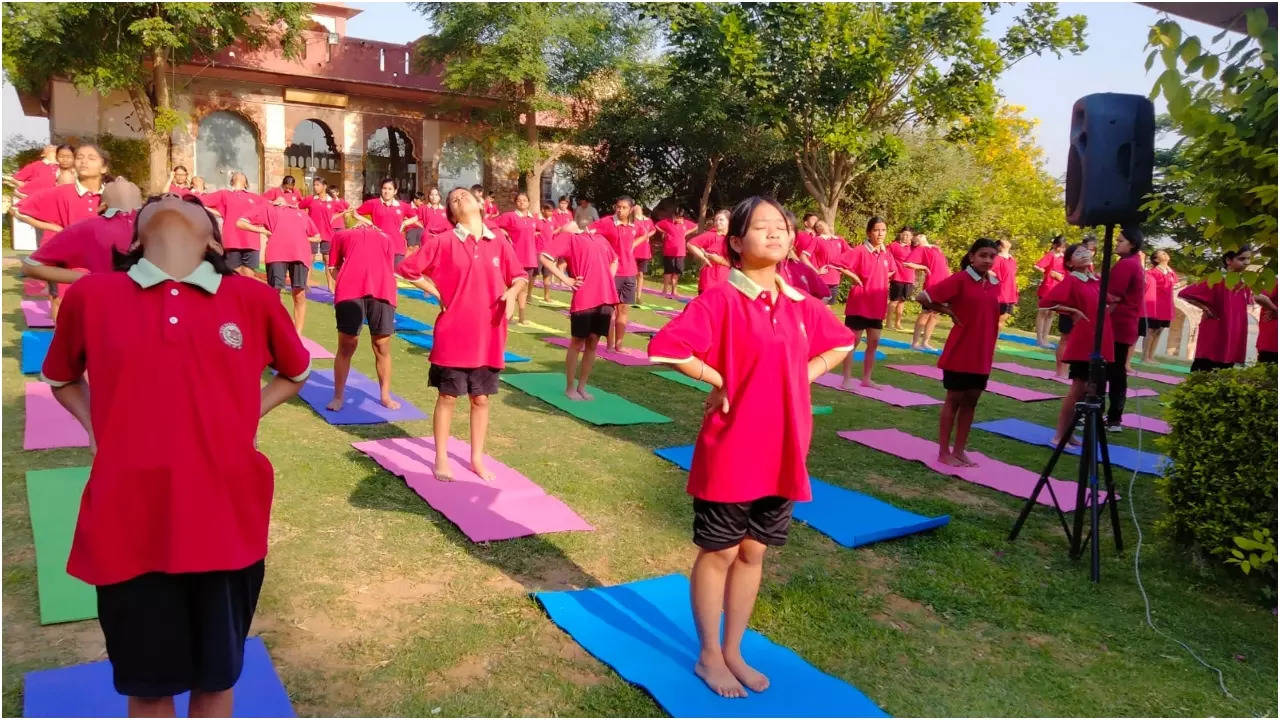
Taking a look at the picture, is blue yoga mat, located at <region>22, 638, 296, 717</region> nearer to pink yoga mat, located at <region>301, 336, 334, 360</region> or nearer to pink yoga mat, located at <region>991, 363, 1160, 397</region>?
pink yoga mat, located at <region>301, 336, 334, 360</region>

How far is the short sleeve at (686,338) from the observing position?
314 centimetres

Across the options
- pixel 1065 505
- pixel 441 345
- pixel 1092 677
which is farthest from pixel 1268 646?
pixel 441 345

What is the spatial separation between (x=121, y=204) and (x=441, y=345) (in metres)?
2.06

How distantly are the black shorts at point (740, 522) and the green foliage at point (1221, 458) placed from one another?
9.37ft

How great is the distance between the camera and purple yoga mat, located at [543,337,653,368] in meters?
10.7

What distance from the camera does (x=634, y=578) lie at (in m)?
4.47

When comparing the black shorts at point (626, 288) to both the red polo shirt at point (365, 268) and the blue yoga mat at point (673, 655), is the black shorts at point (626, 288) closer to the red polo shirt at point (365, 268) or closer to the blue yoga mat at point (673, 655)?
the red polo shirt at point (365, 268)

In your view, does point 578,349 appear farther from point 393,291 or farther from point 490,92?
point 490,92

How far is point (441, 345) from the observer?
551cm

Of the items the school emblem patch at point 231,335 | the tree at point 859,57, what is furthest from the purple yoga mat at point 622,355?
the tree at point 859,57

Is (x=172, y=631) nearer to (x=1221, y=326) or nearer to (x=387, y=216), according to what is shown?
(x=1221, y=326)

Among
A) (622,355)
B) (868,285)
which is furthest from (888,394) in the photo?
(622,355)

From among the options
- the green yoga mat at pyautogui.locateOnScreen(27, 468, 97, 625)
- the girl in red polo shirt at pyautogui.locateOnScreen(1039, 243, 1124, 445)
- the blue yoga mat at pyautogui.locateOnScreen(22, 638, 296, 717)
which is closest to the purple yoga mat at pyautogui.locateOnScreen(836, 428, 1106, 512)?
the girl in red polo shirt at pyautogui.locateOnScreen(1039, 243, 1124, 445)

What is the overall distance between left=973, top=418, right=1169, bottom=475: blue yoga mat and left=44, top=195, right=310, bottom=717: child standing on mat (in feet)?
22.6
